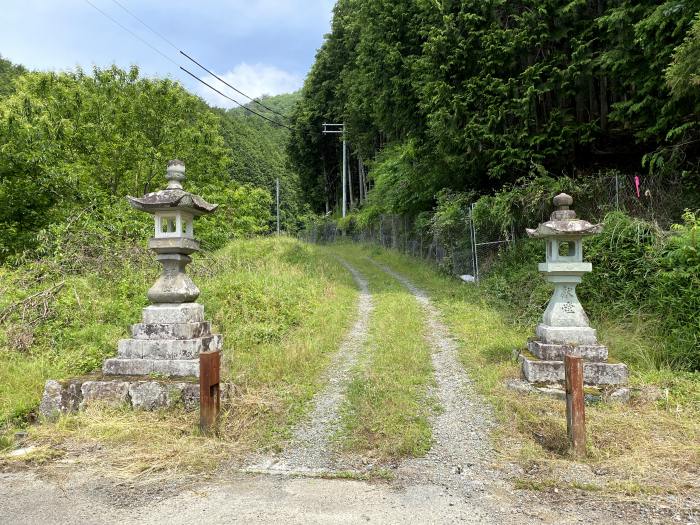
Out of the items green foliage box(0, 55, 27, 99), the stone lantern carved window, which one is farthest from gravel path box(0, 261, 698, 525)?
green foliage box(0, 55, 27, 99)

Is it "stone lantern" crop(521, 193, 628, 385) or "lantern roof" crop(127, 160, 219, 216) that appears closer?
"stone lantern" crop(521, 193, 628, 385)

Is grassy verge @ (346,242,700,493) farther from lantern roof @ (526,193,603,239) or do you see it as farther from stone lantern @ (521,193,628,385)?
lantern roof @ (526,193,603,239)

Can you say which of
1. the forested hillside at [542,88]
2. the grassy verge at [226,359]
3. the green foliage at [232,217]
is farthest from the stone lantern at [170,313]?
the green foliage at [232,217]

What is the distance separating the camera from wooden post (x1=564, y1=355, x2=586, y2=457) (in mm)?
3357

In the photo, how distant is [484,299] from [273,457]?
6372mm

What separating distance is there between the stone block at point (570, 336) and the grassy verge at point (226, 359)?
2811 millimetres

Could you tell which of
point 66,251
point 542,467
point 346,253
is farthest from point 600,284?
point 346,253

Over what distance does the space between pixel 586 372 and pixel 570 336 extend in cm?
42

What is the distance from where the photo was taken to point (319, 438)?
3.82m

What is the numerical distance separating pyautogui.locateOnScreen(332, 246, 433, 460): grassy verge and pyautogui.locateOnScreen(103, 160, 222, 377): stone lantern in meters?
1.84

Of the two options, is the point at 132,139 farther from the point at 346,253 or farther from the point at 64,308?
the point at 346,253

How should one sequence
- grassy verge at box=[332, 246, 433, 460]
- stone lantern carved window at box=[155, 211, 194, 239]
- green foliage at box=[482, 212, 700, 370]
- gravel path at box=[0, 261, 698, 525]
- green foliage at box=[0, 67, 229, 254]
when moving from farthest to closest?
green foliage at box=[0, 67, 229, 254] → green foliage at box=[482, 212, 700, 370] → stone lantern carved window at box=[155, 211, 194, 239] → grassy verge at box=[332, 246, 433, 460] → gravel path at box=[0, 261, 698, 525]

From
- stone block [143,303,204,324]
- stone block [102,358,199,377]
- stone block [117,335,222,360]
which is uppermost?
stone block [143,303,204,324]

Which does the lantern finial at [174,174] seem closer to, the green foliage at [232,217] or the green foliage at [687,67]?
the green foliage at [687,67]
